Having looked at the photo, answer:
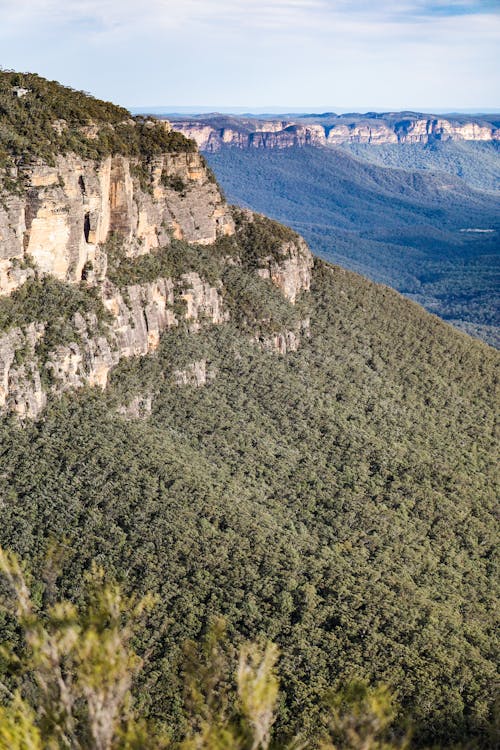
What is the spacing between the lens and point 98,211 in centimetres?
4991

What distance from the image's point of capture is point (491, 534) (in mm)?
48969

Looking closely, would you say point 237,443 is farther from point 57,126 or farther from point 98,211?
point 57,126

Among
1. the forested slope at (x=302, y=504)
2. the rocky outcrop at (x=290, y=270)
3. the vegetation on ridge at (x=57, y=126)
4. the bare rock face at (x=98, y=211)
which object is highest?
the vegetation on ridge at (x=57, y=126)

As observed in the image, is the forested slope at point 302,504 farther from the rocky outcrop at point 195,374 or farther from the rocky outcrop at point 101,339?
the rocky outcrop at point 101,339

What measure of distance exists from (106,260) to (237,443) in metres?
15.3

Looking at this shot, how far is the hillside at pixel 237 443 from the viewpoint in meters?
34.2

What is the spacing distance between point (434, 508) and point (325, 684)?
20872 mm

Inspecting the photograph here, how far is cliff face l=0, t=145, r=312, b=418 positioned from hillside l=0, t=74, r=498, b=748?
0.14m

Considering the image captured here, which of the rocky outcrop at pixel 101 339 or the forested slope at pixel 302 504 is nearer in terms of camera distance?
the forested slope at pixel 302 504

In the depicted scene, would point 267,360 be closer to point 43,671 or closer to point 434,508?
point 434,508

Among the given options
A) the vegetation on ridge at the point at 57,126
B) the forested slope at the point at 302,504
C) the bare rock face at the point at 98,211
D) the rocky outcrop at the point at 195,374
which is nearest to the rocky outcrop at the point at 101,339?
the forested slope at the point at 302,504

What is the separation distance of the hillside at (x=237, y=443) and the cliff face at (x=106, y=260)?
14 centimetres

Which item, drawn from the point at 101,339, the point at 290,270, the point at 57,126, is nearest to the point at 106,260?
the point at 101,339

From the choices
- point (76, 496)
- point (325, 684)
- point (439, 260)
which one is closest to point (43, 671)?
point (325, 684)
